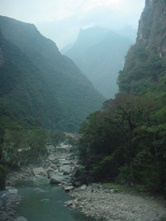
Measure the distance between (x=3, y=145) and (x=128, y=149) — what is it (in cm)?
2572

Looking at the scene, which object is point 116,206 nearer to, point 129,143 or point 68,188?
point 129,143

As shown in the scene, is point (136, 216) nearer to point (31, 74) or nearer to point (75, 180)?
point (75, 180)

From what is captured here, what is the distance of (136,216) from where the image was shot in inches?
877

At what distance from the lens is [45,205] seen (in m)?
28.6

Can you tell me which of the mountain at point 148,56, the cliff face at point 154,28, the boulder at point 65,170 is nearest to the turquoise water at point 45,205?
the boulder at point 65,170

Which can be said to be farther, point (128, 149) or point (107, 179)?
point (107, 179)

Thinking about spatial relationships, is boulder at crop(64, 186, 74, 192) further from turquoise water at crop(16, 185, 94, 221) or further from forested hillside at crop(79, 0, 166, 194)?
forested hillside at crop(79, 0, 166, 194)

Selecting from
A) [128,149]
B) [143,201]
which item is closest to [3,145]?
[128,149]

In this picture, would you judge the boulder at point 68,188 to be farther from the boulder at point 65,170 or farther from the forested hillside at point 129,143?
the boulder at point 65,170

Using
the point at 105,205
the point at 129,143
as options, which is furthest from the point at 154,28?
the point at 105,205

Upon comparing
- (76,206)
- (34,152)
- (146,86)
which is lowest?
(76,206)

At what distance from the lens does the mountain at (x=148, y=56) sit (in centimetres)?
6828

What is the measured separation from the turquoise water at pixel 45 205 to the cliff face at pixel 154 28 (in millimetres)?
51919

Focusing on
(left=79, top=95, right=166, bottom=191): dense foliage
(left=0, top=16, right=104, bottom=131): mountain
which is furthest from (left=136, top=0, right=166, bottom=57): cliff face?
(left=0, top=16, right=104, bottom=131): mountain
